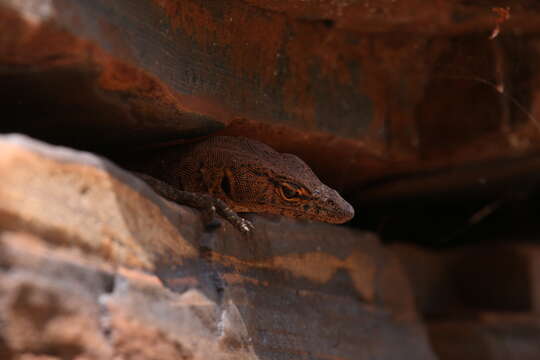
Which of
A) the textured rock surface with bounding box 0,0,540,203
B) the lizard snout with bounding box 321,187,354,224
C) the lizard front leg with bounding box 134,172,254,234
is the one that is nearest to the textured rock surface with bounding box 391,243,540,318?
the textured rock surface with bounding box 0,0,540,203

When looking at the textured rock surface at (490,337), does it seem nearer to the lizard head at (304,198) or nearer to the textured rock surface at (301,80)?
the textured rock surface at (301,80)

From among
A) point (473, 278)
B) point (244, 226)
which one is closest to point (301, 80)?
point (244, 226)

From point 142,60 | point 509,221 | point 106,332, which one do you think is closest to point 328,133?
point 142,60

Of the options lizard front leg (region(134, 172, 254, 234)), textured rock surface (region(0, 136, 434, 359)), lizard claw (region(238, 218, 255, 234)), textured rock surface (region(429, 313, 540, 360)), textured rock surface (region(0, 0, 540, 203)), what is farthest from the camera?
textured rock surface (region(429, 313, 540, 360))

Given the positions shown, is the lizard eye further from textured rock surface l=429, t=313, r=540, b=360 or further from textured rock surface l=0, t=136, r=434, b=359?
textured rock surface l=429, t=313, r=540, b=360

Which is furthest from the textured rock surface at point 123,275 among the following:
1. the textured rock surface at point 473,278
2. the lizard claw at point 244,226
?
the textured rock surface at point 473,278

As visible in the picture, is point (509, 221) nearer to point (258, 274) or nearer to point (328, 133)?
point (328, 133)
